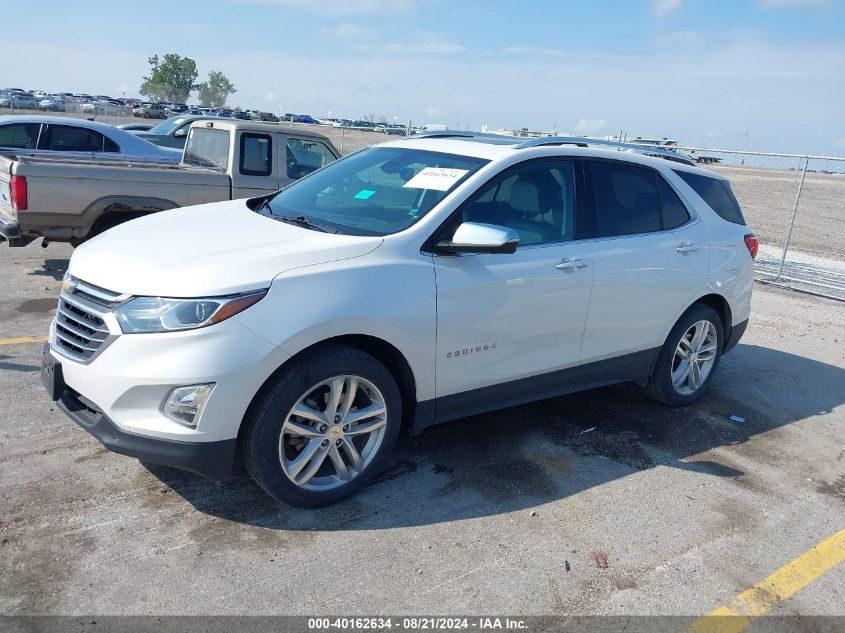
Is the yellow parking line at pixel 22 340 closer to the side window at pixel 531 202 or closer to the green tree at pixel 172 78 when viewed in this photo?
the side window at pixel 531 202

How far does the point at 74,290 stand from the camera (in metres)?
3.68

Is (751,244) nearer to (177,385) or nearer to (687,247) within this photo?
(687,247)

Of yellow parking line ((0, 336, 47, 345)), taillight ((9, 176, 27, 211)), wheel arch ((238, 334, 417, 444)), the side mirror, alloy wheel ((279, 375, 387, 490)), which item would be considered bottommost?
yellow parking line ((0, 336, 47, 345))

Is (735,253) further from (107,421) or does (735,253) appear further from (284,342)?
(107,421)

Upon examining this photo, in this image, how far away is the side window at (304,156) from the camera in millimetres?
9367

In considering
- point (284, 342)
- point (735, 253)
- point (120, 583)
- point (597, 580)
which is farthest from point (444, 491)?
point (735, 253)

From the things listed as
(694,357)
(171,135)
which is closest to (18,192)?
(694,357)

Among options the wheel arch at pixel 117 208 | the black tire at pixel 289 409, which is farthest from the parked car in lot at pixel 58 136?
the black tire at pixel 289 409

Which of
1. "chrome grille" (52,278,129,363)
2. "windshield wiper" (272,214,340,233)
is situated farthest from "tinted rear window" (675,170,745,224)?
"chrome grille" (52,278,129,363)

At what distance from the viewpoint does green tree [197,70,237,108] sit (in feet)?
387

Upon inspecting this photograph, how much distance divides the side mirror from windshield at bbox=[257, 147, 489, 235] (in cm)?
27

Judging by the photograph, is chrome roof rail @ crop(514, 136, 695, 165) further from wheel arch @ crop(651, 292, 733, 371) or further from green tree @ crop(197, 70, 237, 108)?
green tree @ crop(197, 70, 237, 108)

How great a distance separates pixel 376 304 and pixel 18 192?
5.04 m

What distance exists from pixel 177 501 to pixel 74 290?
1205 mm
